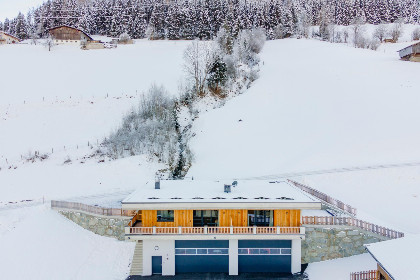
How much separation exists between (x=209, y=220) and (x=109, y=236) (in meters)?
8.18

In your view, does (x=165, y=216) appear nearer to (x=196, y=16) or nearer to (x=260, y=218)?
(x=260, y=218)

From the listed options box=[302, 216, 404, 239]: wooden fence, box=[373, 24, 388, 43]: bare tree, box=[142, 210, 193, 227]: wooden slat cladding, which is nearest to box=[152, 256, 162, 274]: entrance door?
box=[142, 210, 193, 227]: wooden slat cladding

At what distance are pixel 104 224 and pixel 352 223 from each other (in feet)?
56.3

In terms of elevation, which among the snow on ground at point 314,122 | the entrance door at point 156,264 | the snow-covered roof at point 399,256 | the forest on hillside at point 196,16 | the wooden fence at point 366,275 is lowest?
the entrance door at point 156,264

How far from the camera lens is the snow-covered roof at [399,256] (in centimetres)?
1332

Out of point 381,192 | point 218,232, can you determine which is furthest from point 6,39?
point 381,192

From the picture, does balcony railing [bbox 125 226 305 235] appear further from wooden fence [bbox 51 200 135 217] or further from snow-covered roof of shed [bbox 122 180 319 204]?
wooden fence [bbox 51 200 135 217]

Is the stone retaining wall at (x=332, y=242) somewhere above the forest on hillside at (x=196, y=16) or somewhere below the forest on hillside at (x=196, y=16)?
below

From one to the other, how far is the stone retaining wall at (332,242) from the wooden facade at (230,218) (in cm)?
171

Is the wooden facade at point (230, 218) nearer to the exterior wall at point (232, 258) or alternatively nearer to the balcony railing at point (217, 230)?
the balcony railing at point (217, 230)

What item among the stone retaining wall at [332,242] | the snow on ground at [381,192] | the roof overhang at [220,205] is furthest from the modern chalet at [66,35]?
the stone retaining wall at [332,242]

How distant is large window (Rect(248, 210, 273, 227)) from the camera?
21391mm

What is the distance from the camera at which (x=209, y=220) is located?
2150 centimetres

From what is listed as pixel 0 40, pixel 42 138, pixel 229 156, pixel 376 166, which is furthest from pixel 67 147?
pixel 0 40
